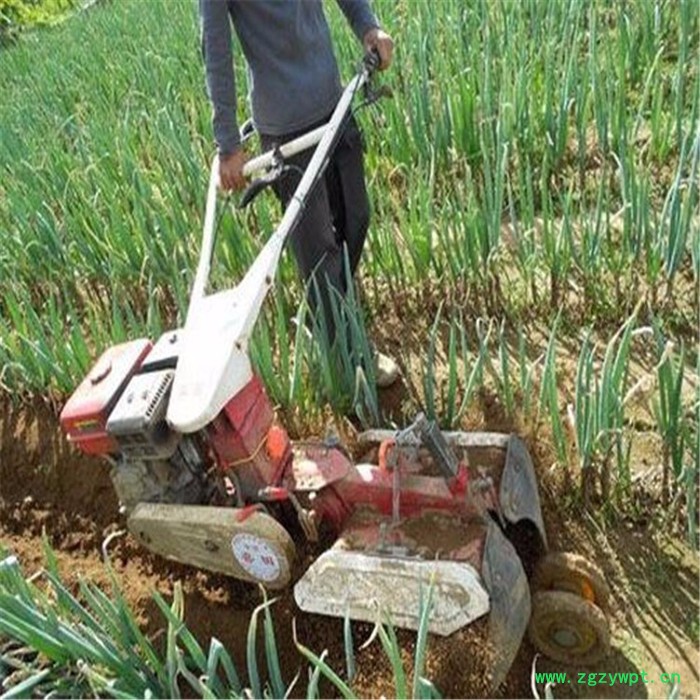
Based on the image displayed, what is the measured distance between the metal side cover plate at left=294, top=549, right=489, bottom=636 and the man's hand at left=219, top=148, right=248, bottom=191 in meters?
0.94

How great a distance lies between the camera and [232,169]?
2143 mm

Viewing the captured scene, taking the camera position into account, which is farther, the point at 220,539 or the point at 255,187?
the point at 255,187

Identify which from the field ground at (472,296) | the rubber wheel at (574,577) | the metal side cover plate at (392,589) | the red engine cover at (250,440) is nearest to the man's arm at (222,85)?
the field ground at (472,296)

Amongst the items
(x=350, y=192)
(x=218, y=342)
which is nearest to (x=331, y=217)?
(x=350, y=192)

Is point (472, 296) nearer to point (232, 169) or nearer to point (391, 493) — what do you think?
point (232, 169)

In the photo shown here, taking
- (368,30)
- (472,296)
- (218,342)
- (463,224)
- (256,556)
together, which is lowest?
(472,296)

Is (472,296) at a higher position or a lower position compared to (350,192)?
lower

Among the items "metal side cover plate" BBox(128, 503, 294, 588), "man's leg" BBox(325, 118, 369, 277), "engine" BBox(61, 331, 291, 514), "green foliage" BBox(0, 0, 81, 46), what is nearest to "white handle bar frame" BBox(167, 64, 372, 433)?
"engine" BBox(61, 331, 291, 514)

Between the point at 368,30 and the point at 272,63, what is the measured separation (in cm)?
35

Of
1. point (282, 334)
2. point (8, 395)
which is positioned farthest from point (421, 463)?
point (8, 395)

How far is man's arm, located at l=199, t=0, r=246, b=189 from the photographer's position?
202cm

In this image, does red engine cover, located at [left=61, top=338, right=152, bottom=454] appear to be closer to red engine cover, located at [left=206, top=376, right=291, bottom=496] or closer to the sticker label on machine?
red engine cover, located at [left=206, top=376, right=291, bottom=496]

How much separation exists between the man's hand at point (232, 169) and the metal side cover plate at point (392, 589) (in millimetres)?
939

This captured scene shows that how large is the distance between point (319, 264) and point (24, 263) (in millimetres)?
1414
